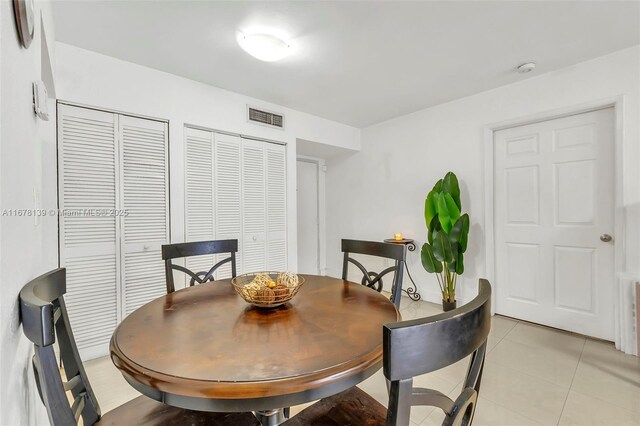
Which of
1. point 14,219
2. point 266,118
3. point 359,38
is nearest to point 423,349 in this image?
point 14,219

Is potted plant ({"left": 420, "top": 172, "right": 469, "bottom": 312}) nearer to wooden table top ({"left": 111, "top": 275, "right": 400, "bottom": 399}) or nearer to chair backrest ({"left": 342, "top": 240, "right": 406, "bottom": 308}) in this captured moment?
chair backrest ({"left": 342, "top": 240, "right": 406, "bottom": 308})

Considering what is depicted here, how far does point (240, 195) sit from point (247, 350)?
2484 millimetres

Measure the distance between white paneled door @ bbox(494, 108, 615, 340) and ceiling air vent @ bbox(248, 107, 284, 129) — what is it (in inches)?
98.1

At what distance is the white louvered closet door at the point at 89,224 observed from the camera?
2197mm

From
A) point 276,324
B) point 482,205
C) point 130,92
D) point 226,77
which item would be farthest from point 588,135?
point 130,92

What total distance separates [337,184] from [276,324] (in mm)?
3966

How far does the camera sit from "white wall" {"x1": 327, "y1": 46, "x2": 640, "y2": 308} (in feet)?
7.59

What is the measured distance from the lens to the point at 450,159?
3410mm

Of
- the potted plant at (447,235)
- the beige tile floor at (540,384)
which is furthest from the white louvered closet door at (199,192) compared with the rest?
the potted plant at (447,235)

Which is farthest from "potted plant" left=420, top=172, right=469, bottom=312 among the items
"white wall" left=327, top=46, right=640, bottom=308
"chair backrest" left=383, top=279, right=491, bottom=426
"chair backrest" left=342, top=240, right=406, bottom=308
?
"chair backrest" left=383, top=279, right=491, bottom=426

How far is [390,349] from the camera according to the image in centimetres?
50

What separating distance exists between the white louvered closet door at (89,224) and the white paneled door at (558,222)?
12.5ft

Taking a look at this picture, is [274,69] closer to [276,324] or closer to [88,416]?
[276,324]

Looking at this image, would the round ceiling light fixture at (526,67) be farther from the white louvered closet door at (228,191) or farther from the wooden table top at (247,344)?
the white louvered closet door at (228,191)
